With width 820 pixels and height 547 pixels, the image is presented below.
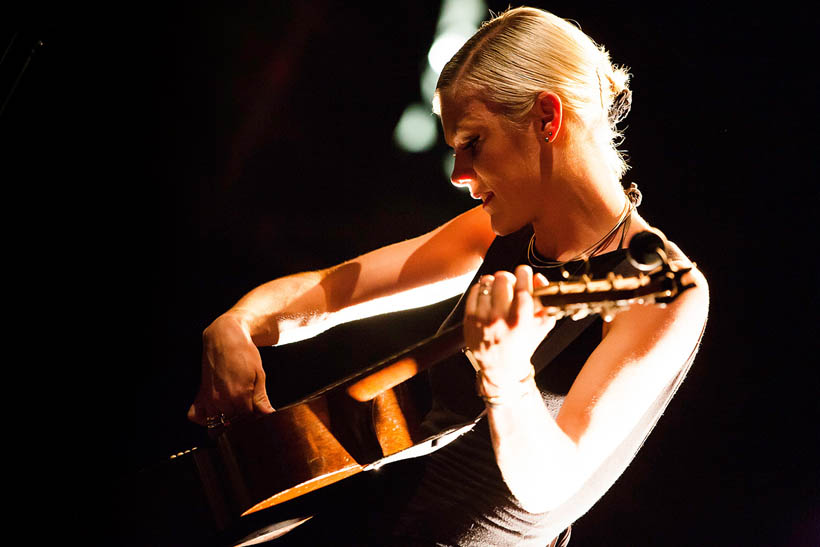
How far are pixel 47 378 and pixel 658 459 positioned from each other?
2612mm

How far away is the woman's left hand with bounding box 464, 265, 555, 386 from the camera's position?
2.99ft

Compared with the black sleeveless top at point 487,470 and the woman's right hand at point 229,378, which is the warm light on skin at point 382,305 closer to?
the woman's right hand at point 229,378

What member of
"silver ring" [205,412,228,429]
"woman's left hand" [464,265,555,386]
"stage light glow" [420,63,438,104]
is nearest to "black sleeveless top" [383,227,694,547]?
"woman's left hand" [464,265,555,386]

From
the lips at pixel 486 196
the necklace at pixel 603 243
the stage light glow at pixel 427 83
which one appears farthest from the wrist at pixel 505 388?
the stage light glow at pixel 427 83

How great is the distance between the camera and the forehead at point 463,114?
1439 millimetres

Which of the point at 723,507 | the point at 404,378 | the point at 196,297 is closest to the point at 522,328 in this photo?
the point at 404,378

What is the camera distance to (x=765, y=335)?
2.14 metres

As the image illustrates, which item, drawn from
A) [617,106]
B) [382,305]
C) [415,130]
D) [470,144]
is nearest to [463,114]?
[470,144]

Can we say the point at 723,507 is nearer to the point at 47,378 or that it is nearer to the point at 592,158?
the point at 592,158

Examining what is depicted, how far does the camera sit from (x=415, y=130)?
2.69 m

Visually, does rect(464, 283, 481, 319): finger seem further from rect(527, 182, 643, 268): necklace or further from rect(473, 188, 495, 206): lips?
rect(473, 188, 495, 206): lips

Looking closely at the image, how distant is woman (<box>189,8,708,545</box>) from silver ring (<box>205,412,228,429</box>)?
2 centimetres

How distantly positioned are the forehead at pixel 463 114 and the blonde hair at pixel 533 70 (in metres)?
0.02

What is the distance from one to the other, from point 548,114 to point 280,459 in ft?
3.49
